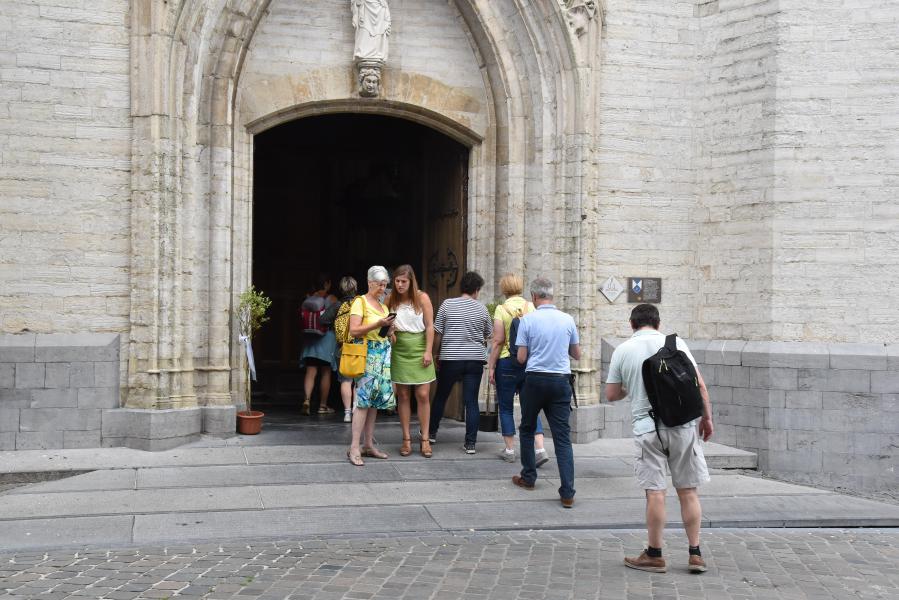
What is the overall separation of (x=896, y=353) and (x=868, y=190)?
1729 mm

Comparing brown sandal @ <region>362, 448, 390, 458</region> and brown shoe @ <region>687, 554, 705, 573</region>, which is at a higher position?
brown sandal @ <region>362, 448, 390, 458</region>

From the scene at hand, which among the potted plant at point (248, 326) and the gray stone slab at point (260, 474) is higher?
the potted plant at point (248, 326)

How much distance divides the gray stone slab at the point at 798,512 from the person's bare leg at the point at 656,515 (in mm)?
1633

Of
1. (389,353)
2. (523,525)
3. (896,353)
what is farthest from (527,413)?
(896,353)

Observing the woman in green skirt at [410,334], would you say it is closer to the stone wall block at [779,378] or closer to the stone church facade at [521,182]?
the stone church facade at [521,182]

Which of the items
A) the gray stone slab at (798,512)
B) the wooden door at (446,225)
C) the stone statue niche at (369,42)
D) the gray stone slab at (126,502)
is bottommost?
the gray stone slab at (798,512)

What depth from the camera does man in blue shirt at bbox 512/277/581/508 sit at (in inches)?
310

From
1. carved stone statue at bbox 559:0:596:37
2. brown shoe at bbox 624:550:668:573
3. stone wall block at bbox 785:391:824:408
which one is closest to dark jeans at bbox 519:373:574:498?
brown shoe at bbox 624:550:668:573

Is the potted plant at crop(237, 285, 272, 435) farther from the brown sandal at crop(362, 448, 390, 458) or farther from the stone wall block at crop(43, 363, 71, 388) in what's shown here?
the stone wall block at crop(43, 363, 71, 388)

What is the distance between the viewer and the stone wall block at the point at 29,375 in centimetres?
923


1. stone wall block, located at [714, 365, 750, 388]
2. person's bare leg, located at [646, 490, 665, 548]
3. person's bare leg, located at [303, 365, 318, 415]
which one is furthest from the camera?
person's bare leg, located at [303, 365, 318, 415]

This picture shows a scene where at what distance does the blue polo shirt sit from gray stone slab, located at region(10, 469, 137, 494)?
341cm

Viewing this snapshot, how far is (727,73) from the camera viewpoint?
435 inches

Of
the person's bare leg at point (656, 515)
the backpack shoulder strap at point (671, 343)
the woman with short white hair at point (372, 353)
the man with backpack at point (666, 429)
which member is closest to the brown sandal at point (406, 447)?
the woman with short white hair at point (372, 353)
